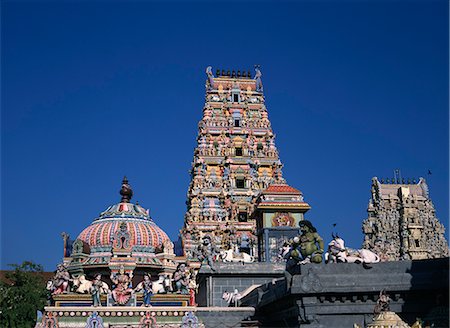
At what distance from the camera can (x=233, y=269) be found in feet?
87.9

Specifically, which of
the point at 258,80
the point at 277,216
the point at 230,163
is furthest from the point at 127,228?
the point at 258,80

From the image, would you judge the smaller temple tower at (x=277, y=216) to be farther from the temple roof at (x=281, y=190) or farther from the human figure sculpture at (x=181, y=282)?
the human figure sculpture at (x=181, y=282)

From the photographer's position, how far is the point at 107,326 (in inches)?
800

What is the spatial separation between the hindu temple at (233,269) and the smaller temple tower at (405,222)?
20.0 metres

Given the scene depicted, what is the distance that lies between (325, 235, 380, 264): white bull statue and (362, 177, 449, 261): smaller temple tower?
168ft

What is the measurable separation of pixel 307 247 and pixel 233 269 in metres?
11.0

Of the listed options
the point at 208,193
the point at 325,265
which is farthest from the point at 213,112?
the point at 325,265

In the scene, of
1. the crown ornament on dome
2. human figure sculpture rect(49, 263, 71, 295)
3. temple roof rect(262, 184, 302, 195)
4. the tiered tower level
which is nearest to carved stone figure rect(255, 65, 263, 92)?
the tiered tower level

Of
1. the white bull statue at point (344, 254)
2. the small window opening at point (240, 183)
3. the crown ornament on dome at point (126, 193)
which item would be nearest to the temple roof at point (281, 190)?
the small window opening at point (240, 183)

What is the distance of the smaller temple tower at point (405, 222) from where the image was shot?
66750mm

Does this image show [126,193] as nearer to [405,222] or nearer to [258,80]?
[258,80]

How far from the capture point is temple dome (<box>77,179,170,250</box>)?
86.7 ft

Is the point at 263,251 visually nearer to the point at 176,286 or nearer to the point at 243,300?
the point at 243,300

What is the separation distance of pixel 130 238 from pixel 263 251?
17.3 m
